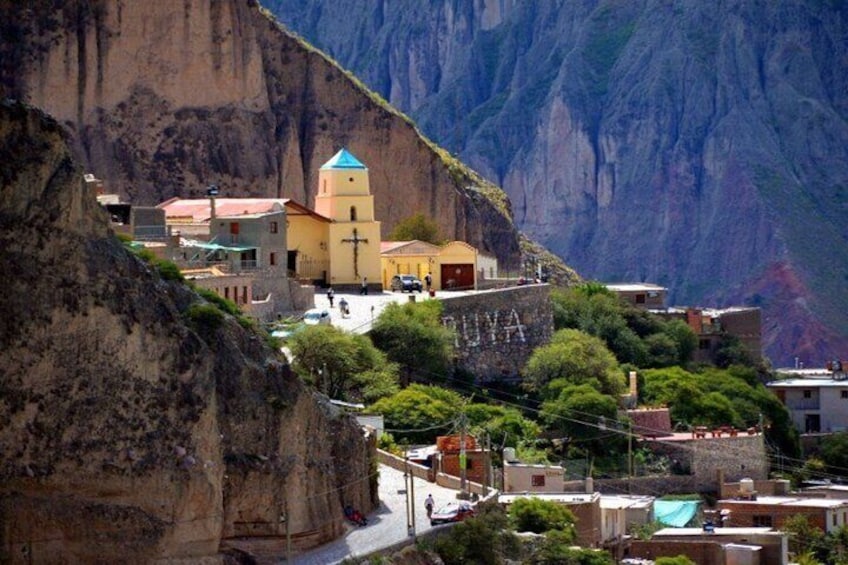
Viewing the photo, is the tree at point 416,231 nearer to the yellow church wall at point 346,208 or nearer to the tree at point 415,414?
the yellow church wall at point 346,208

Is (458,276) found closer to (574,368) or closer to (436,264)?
(436,264)

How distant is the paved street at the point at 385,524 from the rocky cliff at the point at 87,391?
12.2ft

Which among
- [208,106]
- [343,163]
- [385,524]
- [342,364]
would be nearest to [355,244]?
[343,163]

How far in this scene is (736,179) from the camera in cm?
17275

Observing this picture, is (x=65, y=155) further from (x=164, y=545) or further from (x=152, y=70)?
(x=152, y=70)

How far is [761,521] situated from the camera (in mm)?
75375

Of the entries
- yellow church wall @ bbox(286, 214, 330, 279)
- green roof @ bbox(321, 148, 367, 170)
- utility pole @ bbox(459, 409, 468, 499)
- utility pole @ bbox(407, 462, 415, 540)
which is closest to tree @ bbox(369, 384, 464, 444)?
utility pole @ bbox(459, 409, 468, 499)

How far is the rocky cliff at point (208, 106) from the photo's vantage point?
93.9 metres

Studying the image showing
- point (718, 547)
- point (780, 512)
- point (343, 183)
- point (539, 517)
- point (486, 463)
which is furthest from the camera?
point (343, 183)

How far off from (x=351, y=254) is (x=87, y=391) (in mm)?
43203

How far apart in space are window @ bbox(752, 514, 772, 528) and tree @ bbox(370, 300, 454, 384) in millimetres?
10304

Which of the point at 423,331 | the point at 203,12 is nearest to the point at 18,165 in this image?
the point at 423,331

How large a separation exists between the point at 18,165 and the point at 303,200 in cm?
5545

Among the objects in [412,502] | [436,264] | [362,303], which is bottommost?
[412,502]
